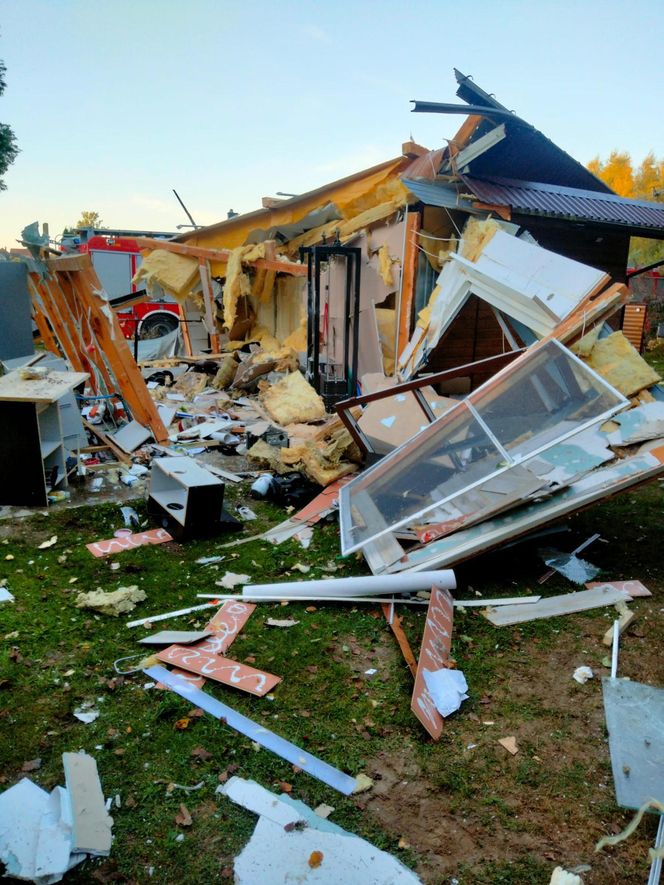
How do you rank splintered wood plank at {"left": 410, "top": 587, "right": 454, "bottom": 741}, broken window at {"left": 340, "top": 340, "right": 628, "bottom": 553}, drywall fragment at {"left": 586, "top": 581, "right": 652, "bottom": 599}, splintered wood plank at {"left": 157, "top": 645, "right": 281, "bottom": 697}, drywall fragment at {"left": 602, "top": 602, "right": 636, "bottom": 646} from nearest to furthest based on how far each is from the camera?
1. splintered wood plank at {"left": 410, "top": 587, "right": 454, "bottom": 741}
2. splintered wood plank at {"left": 157, "top": 645, "right": 281, "bottom": 697}
3. drywall fragment at {"left": 602, "top": 602, "right": 636, "bottom": 646}
4. drywall fragment at {"left": 586, "top": 581, "right": 652, "bottom": 599}
5. broken window at {"left": 340, "top": 340, "right": 628, "bottom": 553}

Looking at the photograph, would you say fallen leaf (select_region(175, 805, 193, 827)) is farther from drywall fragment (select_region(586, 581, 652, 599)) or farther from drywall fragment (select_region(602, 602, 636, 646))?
drywall fragment (select_region(586, 581, 652, 599))

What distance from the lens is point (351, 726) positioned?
8.96 ft

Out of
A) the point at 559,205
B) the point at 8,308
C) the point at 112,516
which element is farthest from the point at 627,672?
the point at 8,308

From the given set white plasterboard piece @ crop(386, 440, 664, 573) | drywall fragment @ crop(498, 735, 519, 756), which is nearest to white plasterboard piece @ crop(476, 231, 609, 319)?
white plasterboard piece @ crop(386, 440, 664, 573)

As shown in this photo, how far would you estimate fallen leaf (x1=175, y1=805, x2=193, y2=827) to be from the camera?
219cm

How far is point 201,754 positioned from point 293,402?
255 inches

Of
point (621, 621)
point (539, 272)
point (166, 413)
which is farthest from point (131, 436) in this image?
point (621, 621)

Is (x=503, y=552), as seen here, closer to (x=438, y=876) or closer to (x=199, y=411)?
(x=438, y=876)

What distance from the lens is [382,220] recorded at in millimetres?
8570

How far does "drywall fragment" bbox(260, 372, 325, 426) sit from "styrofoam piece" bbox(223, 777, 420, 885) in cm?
636

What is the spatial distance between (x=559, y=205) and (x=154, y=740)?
310 inches

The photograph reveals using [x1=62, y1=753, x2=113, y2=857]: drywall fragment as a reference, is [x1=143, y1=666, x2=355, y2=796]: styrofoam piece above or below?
below

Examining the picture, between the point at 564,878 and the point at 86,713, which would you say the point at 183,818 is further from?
the point at 564,878

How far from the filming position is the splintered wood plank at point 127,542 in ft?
14.9
